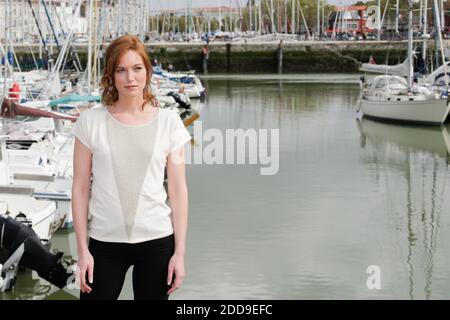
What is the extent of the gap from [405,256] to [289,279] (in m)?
1.77

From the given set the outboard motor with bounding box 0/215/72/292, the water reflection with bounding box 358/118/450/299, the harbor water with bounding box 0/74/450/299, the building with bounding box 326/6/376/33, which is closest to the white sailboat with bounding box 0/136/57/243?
the harbor water with bounding box 0/74/450/299

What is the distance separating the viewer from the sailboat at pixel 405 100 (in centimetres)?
2341

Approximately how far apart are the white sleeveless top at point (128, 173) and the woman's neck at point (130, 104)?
0.06m

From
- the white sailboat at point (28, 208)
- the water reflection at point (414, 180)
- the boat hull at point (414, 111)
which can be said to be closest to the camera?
the white sailboat at point (28, 208)

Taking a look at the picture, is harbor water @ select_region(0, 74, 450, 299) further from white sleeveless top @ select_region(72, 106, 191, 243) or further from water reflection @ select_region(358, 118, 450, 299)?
white sleeveless top @ select_region(72, 106, 191, 243)

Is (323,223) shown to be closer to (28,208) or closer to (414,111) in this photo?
(28,208)

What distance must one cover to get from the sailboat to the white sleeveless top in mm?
21213

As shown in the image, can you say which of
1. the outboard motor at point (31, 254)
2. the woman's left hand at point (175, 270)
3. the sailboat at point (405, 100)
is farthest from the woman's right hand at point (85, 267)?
the sailboat at point (405, 100)

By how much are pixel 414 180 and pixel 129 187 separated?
44.3ft

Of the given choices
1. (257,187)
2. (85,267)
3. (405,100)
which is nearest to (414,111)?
(405,100)

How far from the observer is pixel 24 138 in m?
13.8

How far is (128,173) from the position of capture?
2809 millimetres

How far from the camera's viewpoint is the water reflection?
9742mm

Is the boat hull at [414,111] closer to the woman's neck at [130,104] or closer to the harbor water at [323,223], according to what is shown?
the harbor water at [323,223]
